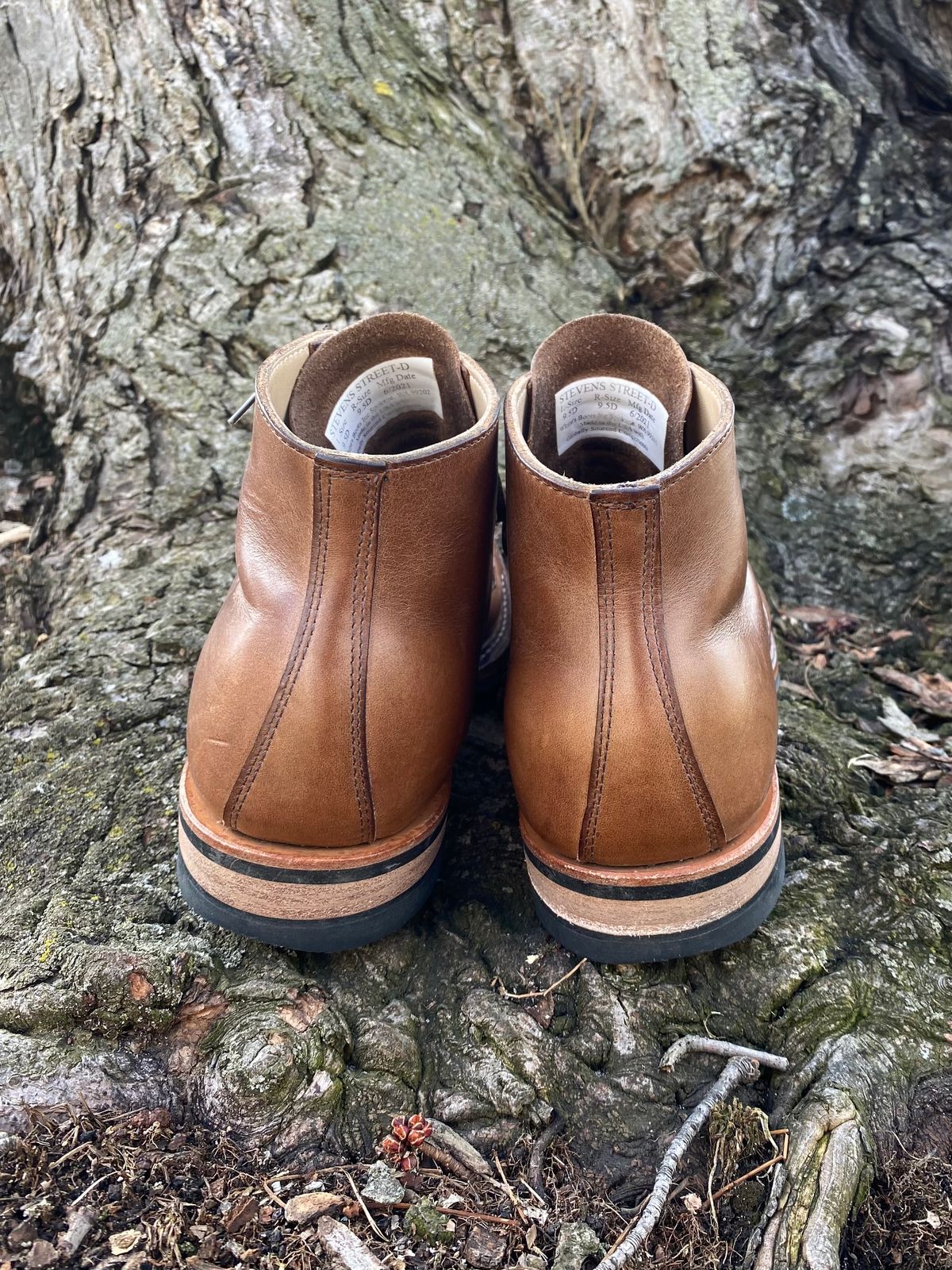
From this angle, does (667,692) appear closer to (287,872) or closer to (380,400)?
(287,872)

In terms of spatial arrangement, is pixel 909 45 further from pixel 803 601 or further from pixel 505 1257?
pixel 505 1257

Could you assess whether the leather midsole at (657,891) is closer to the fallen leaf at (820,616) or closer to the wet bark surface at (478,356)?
the wet bark surface at (478,356)

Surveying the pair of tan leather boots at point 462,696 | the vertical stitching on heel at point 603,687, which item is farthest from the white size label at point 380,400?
the vertical stitching on heel at point 603,687

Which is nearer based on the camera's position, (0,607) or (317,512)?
(317,512)

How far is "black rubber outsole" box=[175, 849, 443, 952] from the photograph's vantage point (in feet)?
4.78

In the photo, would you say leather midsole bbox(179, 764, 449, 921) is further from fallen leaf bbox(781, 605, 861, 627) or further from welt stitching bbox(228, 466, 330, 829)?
fallen leaf bbox(781, 605, 861, 627)

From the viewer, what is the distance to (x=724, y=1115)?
134 centimetres

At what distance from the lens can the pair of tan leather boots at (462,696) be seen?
140 centimetres

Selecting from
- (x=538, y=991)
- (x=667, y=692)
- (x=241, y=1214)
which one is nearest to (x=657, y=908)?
(x=538, y=991)

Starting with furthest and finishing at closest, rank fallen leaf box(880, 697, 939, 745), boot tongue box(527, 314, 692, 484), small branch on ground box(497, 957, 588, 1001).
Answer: fallen leaf box(880, 697, 939, 745)
boot tongue box(527, 314, 692, 484)
small branch on ground box(497, 957, 588, 1001)

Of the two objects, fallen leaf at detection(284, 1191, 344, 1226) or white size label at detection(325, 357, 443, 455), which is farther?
white size label at detection(325, 357, 443, 455)

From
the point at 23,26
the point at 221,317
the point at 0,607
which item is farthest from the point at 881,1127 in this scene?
the point at 23,26

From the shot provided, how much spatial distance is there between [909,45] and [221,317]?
2.08 m

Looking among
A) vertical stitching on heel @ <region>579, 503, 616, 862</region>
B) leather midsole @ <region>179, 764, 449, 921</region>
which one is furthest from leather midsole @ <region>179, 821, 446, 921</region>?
vertical stitching on heel @ <region>579, 503, 616, 862</region>
